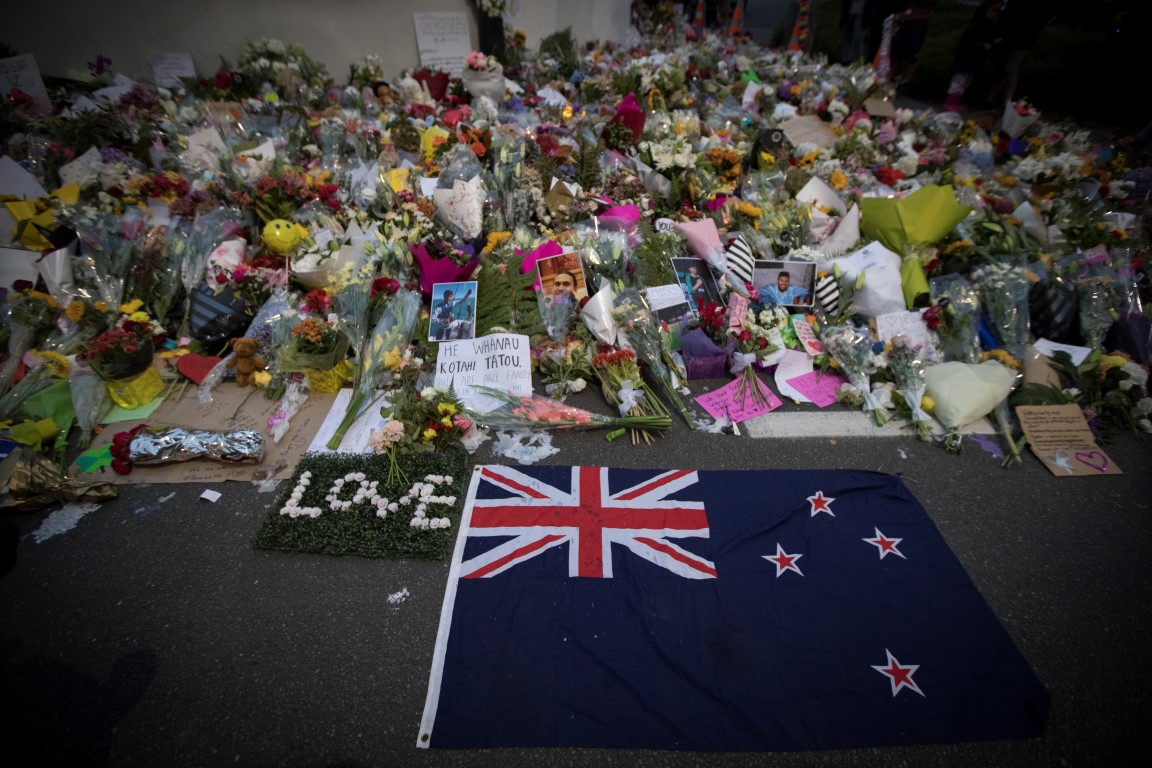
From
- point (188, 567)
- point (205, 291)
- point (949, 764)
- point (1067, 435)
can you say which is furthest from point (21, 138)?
→ point (1067, 435)

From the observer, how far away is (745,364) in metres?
3.65

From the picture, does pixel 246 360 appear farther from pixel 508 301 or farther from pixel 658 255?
pixel 658 255

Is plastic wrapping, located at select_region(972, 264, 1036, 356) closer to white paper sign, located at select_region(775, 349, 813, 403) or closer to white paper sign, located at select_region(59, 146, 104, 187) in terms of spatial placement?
white paper sign, located at select_region(775, 349, 813, 403)

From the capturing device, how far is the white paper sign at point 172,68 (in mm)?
6191

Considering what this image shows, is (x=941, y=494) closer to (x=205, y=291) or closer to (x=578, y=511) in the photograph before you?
(x=578, y=511)

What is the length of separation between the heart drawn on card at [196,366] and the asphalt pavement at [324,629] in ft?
3.03

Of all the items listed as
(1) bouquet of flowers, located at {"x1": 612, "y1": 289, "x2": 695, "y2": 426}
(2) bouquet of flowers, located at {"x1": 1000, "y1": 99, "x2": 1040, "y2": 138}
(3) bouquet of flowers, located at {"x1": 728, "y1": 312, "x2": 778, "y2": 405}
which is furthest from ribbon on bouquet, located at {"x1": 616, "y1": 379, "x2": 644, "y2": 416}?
(2) bouquet of flowers, located at {"x1": 1000, "y1": 99, "x2": 1040, "y2": 138}

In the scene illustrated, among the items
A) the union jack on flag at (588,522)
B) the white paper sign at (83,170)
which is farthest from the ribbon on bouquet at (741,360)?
the white paper sign at (83,170)

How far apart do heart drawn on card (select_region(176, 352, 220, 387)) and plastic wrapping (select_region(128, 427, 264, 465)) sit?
0.63 m

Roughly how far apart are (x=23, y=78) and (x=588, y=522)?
741 centimetres

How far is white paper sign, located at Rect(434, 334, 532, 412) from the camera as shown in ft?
11.2

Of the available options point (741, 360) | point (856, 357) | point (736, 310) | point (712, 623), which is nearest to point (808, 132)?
point (736, 310)

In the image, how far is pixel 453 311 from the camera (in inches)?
149

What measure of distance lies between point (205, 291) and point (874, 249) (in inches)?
212
